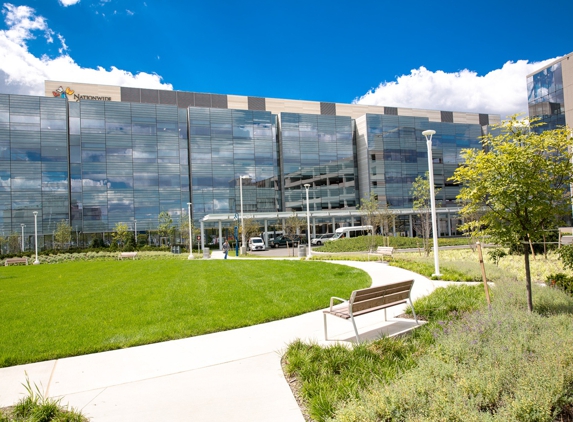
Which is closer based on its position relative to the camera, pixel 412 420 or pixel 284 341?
pixel 412 420

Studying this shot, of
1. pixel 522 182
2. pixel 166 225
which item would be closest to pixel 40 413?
pixel 522 182

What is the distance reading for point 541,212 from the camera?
646 centimetres

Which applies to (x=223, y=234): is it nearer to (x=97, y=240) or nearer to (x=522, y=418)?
(x=97, y=240)

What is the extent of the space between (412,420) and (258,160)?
5692 cm

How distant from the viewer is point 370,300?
6035mm

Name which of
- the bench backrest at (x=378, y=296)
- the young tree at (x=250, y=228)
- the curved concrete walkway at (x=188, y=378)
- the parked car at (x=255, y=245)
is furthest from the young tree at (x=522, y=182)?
the young tree at (x=250, y=228)

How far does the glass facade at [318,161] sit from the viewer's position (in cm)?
6034

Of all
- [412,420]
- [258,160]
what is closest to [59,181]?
[258,160]

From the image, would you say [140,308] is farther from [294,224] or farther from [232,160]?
[232,160]

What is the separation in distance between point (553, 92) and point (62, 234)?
183 feet

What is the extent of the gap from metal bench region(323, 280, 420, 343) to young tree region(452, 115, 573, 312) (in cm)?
198

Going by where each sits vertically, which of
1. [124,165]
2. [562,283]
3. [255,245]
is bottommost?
[255,245]

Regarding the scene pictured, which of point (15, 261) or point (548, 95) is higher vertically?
point (548, 95)

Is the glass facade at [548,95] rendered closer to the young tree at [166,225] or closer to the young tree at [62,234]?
the young tree at [166,225]
